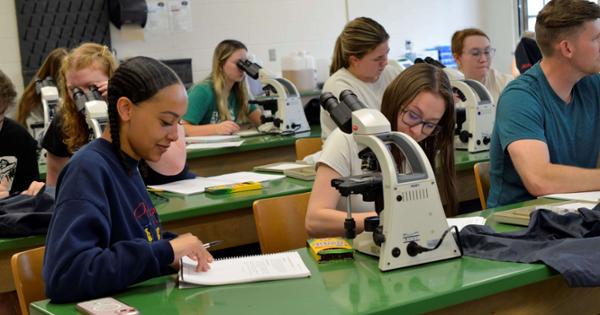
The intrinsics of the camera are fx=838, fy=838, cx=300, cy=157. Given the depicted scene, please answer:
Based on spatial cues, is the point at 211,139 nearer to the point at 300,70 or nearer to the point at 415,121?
the point at 300,70

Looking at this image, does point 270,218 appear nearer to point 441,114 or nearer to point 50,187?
point 441,114

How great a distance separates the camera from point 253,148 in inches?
191

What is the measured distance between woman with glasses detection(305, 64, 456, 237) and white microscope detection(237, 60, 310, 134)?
2.57 metres

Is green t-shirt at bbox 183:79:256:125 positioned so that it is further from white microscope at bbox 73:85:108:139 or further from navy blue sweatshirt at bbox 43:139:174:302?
navy blue sweatshirt at bbox 43:139:174:302

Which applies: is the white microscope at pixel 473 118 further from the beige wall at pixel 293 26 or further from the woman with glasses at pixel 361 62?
the beige wall at pixel 293 26

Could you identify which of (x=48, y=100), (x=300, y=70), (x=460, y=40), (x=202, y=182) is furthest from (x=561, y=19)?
(x=300, y=70)

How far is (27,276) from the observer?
213 centimetres

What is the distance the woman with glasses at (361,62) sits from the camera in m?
4.37

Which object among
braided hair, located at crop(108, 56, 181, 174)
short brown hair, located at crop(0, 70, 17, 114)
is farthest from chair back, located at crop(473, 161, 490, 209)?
short brown hair, located at crop(0, 70, 17, 114)

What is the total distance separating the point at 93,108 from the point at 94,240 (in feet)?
3.80

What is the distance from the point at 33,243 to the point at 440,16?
6.34 m

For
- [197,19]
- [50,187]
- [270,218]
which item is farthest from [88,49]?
[197,19]

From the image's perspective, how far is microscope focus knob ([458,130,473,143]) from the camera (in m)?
4.18

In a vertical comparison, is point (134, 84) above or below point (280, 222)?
above
